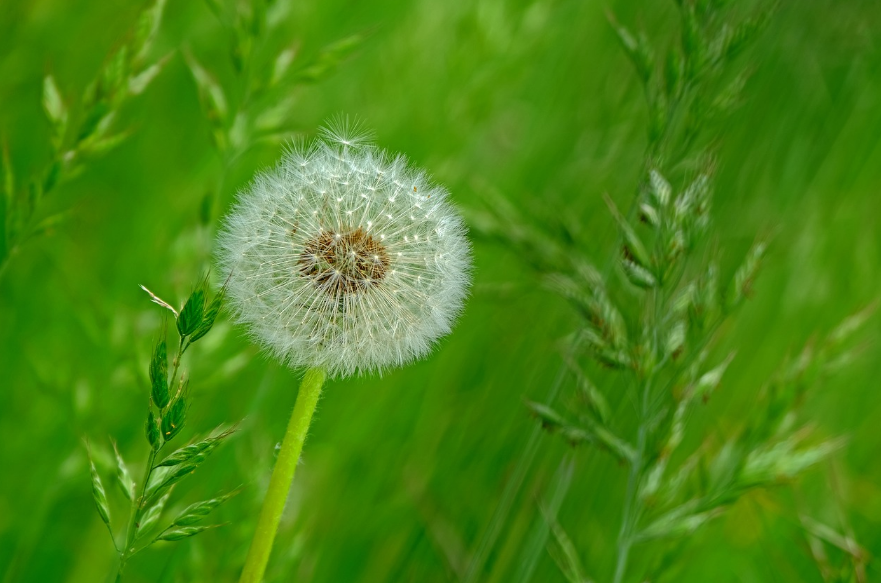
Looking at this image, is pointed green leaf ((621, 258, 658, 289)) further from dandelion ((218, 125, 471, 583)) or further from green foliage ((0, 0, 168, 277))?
green foliage ((0, 0, 168, 277))

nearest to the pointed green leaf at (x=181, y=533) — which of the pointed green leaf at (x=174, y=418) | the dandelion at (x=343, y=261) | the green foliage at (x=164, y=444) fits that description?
the green foliage at (x=164, y=444)

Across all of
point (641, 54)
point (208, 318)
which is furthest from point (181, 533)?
point (641, 54)

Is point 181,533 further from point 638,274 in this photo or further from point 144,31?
point 144,31

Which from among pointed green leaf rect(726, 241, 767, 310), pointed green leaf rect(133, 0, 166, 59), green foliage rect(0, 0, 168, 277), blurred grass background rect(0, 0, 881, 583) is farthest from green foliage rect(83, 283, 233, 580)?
pointed green leaf rect(726, 241, 767, 310)

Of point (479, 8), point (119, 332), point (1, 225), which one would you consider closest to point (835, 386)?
point (479, 8)

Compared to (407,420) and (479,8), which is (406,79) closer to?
(479,8)
